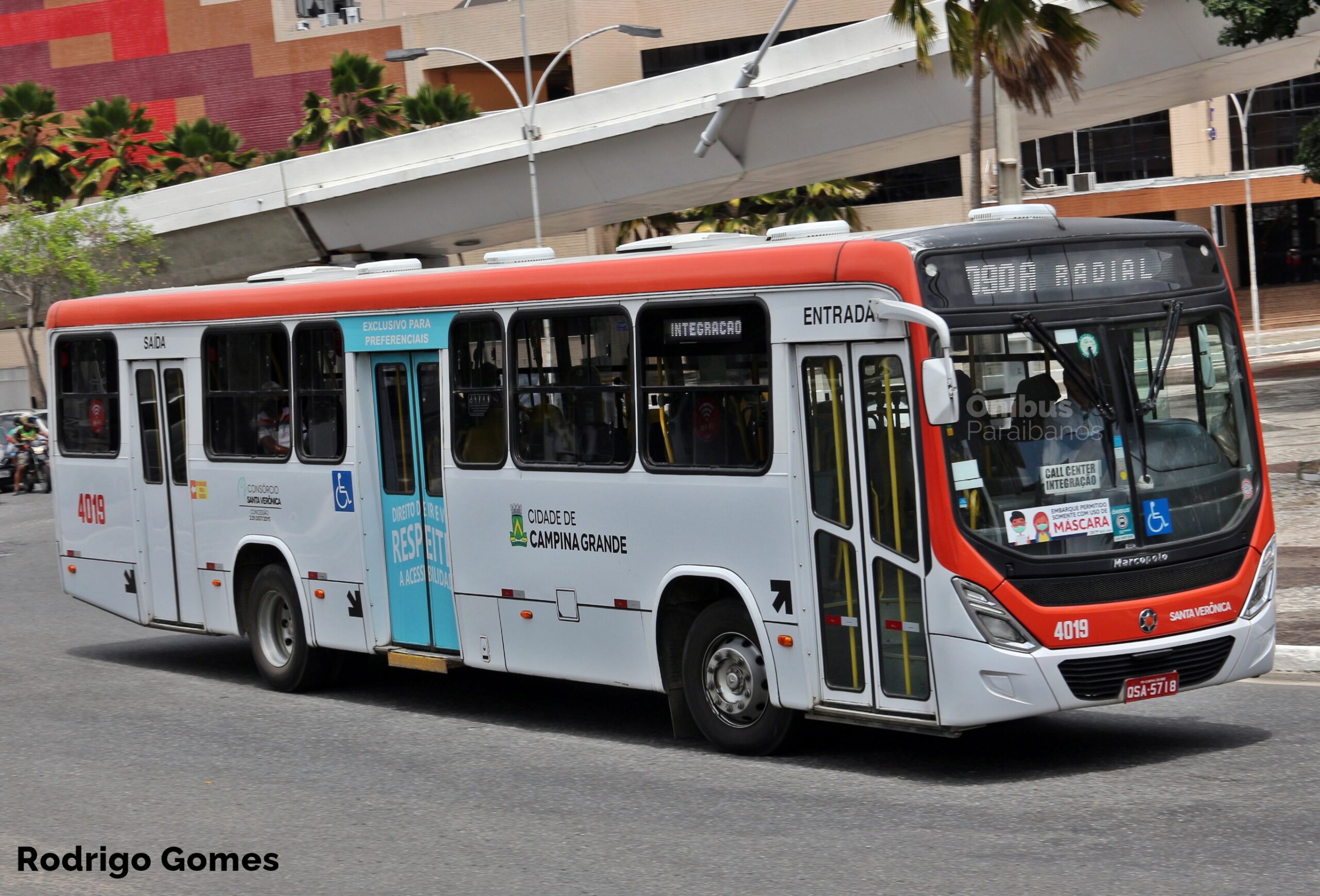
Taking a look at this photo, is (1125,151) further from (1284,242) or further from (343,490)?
(343,490)

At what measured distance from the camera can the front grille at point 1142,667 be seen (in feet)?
26.5

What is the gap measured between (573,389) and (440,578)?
73.2 inches

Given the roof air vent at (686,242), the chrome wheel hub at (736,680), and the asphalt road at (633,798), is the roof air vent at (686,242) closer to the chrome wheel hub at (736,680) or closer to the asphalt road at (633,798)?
the chrome wheel hub at (736,680)

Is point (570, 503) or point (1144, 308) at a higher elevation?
point (1144, 308)

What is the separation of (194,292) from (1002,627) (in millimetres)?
7940

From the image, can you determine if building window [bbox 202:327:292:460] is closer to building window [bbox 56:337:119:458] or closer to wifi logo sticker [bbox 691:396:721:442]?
building window [bbox 56:337:119:458]

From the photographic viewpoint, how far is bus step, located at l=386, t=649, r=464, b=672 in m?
11.1

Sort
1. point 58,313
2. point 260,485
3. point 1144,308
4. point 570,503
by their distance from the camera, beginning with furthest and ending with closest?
point 58,313 → point 260,485 → point 570,503 → point 1144,308

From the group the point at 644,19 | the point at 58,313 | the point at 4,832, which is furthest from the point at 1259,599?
the point at 644,19

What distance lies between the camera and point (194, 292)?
44.1 ft

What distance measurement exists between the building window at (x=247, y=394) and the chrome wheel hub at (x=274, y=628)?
1101 millimetres

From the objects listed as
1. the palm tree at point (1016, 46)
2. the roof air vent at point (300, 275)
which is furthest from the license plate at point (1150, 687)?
the palm tree at point (1016, 46)

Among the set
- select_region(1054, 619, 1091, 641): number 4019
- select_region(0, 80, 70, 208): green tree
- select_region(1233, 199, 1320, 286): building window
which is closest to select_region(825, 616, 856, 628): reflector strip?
select_region(1054, 619, 1091, 641): number 4019

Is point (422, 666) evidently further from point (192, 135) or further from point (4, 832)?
point (192, 135)
